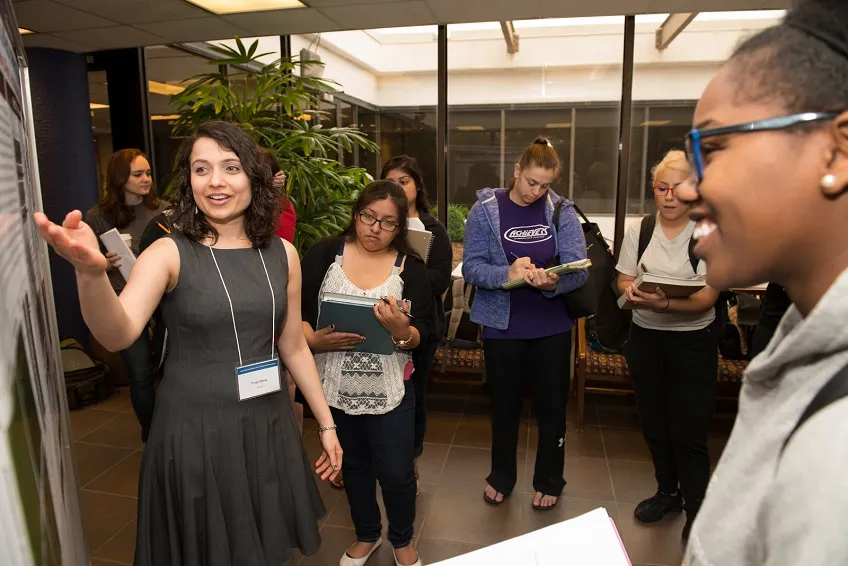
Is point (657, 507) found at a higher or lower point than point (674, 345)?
lower

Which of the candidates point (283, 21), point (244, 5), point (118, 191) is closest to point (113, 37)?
point (244, 5)

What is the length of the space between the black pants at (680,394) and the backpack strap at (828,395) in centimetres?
209

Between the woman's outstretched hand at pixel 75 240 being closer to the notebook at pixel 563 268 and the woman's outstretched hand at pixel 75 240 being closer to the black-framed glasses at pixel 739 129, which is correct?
the black-framed glasses at pixel 739 129

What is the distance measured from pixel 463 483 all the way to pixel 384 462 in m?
1.12

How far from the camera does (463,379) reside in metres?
4.35

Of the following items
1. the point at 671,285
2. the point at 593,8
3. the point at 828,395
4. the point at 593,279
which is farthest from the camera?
the point at 593,8

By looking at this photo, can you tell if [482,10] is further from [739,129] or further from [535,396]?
[739,129]

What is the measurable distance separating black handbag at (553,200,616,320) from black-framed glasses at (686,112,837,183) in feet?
6.71

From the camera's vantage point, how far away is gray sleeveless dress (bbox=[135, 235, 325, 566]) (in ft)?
5.05

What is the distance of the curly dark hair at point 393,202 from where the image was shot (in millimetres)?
2219

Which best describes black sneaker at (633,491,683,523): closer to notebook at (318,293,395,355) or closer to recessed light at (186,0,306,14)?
notebook at (318,293,395,355)

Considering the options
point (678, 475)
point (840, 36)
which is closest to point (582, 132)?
point (678, 475)

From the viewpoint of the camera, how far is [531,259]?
8.76 ft

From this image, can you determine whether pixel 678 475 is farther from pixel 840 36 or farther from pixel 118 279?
pixel 118 279
